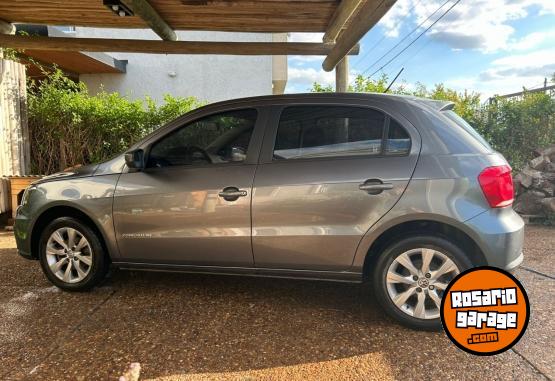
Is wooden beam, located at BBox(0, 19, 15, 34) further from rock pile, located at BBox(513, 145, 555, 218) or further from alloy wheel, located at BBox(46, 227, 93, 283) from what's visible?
rock pile, located at BBox(513, 145, 555, 218)

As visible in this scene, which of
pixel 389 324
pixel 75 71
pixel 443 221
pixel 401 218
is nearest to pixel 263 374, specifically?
pixel 389 324

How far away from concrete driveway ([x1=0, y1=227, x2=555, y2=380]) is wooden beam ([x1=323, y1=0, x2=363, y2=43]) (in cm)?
299

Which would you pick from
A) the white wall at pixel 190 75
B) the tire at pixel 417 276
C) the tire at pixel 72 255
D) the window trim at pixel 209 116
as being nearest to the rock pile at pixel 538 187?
the tire at pixel 417 276

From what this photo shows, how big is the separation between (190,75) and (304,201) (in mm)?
9194

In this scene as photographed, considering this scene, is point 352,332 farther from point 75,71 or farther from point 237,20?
point 75,71

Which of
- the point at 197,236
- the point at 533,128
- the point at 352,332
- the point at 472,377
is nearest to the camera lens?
the point at 472,377

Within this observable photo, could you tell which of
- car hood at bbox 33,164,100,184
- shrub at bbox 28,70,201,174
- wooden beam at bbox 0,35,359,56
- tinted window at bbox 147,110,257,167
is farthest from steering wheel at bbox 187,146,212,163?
shrub at bbox 28,70,201,174

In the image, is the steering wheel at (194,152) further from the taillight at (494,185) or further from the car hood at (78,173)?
the taillight at (494,185)

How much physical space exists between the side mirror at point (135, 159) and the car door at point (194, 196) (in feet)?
0.26

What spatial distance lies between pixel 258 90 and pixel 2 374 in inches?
382

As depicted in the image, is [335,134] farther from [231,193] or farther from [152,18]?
[152,18]

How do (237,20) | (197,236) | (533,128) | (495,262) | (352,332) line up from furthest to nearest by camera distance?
(533,128), (237,20), (197,236), (352,332), (495,262)

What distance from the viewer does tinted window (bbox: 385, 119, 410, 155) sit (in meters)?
3.02

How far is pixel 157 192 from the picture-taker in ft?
11.3
